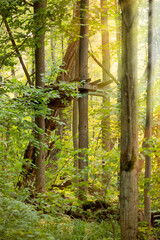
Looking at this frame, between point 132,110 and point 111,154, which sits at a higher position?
point 132,110

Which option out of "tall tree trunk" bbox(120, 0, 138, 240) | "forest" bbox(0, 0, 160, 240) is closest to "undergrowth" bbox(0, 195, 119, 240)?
"forest" bbox(0, 0, 160, 240)

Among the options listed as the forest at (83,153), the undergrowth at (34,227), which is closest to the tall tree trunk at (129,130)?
the forest at (83,153)

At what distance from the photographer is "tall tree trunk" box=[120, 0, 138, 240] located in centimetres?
296

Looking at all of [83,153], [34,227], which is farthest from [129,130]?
[83,153]

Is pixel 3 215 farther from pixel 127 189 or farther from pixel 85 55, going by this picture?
pixel 85 55

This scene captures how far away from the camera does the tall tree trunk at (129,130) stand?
296 cm

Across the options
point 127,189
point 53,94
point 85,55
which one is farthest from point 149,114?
point 85,55

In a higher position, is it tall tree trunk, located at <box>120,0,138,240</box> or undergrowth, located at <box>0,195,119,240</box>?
tall tree trunk, located at <box>120,0,138,240</box>

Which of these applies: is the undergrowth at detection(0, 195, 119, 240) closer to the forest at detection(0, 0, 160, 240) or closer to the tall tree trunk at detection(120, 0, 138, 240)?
the forest at detection(0, 0, 160, 240)

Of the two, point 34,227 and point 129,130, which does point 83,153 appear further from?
point 129,130

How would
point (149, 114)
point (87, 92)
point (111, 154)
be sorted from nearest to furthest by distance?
point (111, 154)
point (149, 114)
point (87, 92)

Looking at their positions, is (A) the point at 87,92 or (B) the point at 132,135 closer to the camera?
(B) the point at 132,135

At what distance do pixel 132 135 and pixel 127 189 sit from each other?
669mm

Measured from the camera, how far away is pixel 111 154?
173 inches
